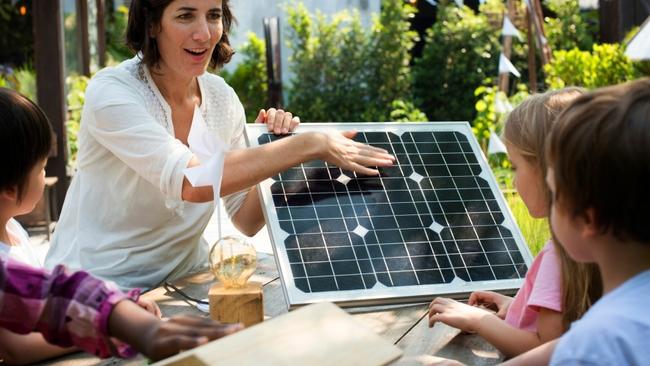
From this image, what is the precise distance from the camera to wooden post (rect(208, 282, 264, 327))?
91.6 inches

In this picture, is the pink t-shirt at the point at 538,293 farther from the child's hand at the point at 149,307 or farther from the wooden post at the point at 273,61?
the wooden post at the point at 273,61

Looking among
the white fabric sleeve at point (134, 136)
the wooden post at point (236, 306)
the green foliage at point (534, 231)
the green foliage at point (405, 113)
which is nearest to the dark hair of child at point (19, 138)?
the wooden post at point (236, 306)

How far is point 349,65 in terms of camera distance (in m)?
13.2

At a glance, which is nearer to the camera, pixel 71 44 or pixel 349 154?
pixel 349 154

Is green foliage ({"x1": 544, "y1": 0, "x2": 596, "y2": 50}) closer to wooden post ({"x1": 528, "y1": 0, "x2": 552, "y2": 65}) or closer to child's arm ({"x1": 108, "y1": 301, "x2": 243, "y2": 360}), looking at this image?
wooden post ({"x1": 528, "y1": 0, "x2": 552, "y2": 65})

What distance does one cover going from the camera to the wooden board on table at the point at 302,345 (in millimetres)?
1568

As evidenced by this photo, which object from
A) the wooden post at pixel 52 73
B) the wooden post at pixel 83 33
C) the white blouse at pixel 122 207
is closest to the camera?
the white blouse at pixel 122 207

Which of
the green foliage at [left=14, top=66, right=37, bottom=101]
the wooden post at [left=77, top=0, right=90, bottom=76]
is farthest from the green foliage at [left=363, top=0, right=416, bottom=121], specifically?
the green foliage at [left=14, top=66, right=37, bottom=101]

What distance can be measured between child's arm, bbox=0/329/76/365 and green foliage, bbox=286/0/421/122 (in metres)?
10.7

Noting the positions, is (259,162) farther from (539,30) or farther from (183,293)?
(539,30)

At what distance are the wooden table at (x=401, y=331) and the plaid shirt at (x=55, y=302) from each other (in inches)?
22.2

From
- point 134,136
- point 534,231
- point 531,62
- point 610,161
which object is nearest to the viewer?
A: point 610,161

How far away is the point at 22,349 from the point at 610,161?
4.76 feet

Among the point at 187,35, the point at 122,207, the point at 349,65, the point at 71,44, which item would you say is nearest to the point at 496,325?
the point at 122,207
